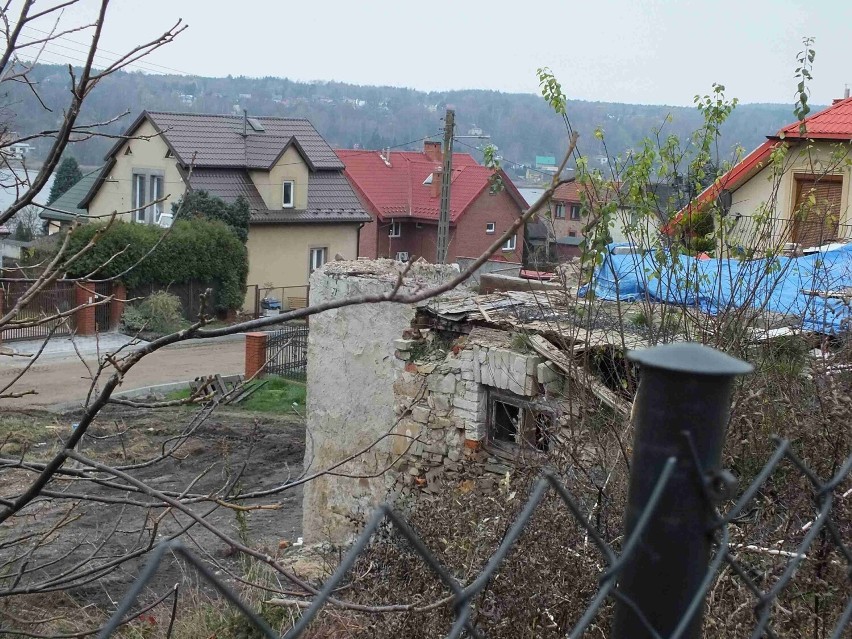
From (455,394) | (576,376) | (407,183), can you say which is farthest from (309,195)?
(576,376)

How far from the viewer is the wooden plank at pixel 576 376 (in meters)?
7.02

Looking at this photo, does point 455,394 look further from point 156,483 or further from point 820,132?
point 820,132

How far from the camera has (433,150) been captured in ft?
131

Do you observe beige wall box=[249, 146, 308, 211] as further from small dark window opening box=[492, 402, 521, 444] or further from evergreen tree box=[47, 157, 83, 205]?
small dark window opening box=[492, 402, 521, 444]

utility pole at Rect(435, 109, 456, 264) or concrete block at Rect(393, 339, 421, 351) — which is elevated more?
utility pole at Rect(435, 109, 456, 264)

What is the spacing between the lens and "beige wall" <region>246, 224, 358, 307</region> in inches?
1171

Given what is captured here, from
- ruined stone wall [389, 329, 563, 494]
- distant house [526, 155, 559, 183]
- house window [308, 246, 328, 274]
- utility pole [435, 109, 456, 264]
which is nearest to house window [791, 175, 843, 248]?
distant house [526, 155, 559, 183]

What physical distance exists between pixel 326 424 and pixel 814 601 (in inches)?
303

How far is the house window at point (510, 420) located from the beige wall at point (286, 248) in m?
21.2

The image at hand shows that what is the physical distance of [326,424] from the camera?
10.6 meters

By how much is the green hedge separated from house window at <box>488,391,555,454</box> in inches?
655

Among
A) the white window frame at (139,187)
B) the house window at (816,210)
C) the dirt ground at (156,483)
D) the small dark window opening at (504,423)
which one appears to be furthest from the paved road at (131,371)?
the house window at (816,210)

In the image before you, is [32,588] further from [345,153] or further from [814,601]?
[345,153]

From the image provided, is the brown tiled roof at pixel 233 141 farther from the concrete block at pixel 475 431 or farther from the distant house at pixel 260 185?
the concrete block at pixel 475 431
